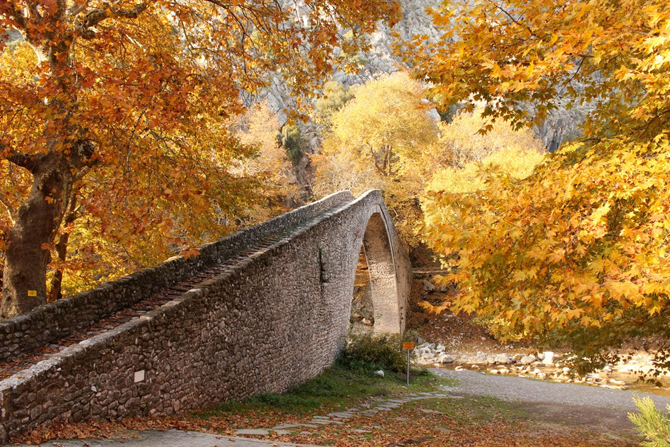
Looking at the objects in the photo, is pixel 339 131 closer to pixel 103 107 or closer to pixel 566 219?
pixel 103 107

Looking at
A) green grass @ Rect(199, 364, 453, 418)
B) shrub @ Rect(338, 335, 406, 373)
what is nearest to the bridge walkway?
green grass @ Rect(199, 364, 453, 418)

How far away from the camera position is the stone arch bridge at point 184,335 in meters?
4.77

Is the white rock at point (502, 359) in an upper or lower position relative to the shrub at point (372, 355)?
lower

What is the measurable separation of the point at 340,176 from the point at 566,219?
80.2ft

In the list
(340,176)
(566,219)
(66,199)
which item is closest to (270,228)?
(66,199)

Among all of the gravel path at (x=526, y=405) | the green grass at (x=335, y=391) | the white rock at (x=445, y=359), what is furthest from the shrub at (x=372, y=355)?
the white rock at (x=445, y=359)

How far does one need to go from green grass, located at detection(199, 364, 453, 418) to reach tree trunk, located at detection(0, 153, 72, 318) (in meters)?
3.25

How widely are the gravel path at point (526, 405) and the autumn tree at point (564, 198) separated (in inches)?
106

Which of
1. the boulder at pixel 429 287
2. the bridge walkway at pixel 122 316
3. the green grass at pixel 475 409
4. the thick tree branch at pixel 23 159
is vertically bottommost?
the green grass at pixel 475 409

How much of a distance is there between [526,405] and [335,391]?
478 centimetres

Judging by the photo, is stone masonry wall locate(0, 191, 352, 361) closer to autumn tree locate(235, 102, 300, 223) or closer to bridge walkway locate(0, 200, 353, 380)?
bridge walkway locate(0, 200, 353, 380)

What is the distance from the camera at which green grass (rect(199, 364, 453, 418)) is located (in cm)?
792

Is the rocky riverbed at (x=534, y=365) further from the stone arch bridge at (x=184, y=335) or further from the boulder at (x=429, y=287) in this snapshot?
the stone arch bridge at (x=184, y=335)

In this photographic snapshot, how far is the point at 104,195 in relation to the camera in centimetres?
636
